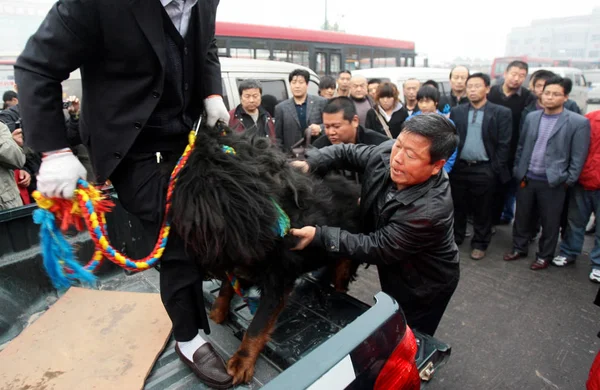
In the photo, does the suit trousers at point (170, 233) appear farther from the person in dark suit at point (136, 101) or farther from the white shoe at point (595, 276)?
the white shoe at point (595, 276)

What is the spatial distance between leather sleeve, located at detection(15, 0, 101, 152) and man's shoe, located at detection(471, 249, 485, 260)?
4545 millimetres

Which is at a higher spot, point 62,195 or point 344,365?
point 62,195

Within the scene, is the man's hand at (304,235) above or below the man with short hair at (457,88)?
below

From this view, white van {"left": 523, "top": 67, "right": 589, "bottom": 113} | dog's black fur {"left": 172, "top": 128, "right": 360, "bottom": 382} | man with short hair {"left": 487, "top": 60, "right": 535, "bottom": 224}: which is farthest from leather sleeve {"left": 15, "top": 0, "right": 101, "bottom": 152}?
white van {"left": 523, "top": 67, "right": 589, "bottom": 113}

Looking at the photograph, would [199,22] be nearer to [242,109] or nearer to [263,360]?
[263,360]

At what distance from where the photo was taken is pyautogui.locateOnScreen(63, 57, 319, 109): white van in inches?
206

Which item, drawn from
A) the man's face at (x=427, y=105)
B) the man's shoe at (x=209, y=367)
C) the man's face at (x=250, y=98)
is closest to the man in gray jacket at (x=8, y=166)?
the man's face at (x=250, y=98)

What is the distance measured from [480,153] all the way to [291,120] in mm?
2429

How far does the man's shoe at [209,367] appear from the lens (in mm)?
1715

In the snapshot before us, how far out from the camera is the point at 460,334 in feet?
10.7

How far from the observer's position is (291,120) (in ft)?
17.2

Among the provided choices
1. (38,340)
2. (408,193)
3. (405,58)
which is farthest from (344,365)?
(405,58)

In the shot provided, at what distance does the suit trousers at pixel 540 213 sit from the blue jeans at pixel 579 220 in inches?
8.0

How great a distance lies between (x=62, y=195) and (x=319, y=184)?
1243 millimetres
